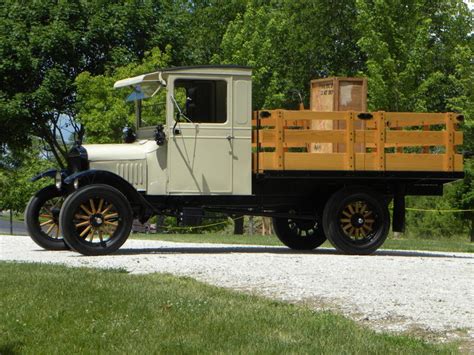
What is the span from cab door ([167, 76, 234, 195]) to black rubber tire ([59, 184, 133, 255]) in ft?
2.72

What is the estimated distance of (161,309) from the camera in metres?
8.38

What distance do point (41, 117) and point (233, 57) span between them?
7.39 metres

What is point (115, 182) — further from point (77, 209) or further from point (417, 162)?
point (417, 162)

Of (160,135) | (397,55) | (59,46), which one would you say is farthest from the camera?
(59,46)

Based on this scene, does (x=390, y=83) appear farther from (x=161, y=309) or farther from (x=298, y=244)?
(x=161, y=309)

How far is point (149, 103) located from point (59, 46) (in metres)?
19.1

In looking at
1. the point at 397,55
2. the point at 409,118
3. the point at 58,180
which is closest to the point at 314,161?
the point at 409,118

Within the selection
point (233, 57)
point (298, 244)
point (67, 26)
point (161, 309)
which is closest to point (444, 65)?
point (233, 57)

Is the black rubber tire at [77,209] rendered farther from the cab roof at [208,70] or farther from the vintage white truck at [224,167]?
the cab roof at [208,70]

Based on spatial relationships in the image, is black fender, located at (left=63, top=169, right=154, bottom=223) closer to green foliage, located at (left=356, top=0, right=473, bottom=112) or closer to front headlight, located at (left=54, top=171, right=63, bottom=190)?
front headlight, located at (left=54, top=171, right=63, bottom=190)

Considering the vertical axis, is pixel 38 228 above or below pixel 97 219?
below

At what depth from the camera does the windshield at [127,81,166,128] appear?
15.4 metres

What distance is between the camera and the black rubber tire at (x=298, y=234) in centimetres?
1711

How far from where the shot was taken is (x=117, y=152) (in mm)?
14984
